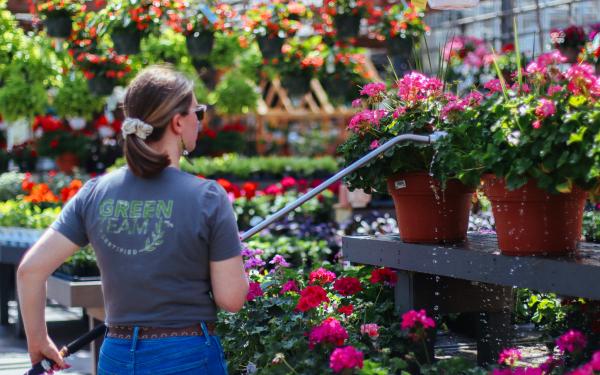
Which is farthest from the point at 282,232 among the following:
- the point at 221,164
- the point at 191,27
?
the point at 221,164

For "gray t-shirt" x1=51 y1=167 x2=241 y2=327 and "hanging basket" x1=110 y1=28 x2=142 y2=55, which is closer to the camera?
"gray t-shirt" x1=51 y1=167 x2=241 y2=327

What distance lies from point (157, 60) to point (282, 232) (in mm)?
2625

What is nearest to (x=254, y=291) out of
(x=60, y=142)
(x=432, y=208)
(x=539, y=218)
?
(x=432, y=208)

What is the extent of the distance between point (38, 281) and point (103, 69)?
585 centimetres

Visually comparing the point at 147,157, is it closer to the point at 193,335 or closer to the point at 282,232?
the point at 193,335

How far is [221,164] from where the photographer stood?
9.16 meters

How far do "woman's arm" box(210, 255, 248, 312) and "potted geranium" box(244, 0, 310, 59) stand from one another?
5097 millimetres

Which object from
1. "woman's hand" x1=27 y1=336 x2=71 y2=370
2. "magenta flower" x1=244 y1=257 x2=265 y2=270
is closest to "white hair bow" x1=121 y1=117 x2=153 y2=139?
"woman's hand" x1=27 y1=336 x2=71 y2=370

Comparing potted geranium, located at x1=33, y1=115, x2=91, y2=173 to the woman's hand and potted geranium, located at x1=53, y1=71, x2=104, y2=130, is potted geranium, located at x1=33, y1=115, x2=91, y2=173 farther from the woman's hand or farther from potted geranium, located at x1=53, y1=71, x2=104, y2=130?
the woman's hand

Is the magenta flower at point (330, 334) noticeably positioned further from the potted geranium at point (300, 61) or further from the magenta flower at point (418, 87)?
the potted geranium at point (300, 61)

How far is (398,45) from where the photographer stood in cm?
752

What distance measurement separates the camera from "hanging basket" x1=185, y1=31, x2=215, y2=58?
23.1ft

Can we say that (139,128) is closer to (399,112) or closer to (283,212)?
(283,212)

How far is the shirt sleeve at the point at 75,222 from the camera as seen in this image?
2258 mm
